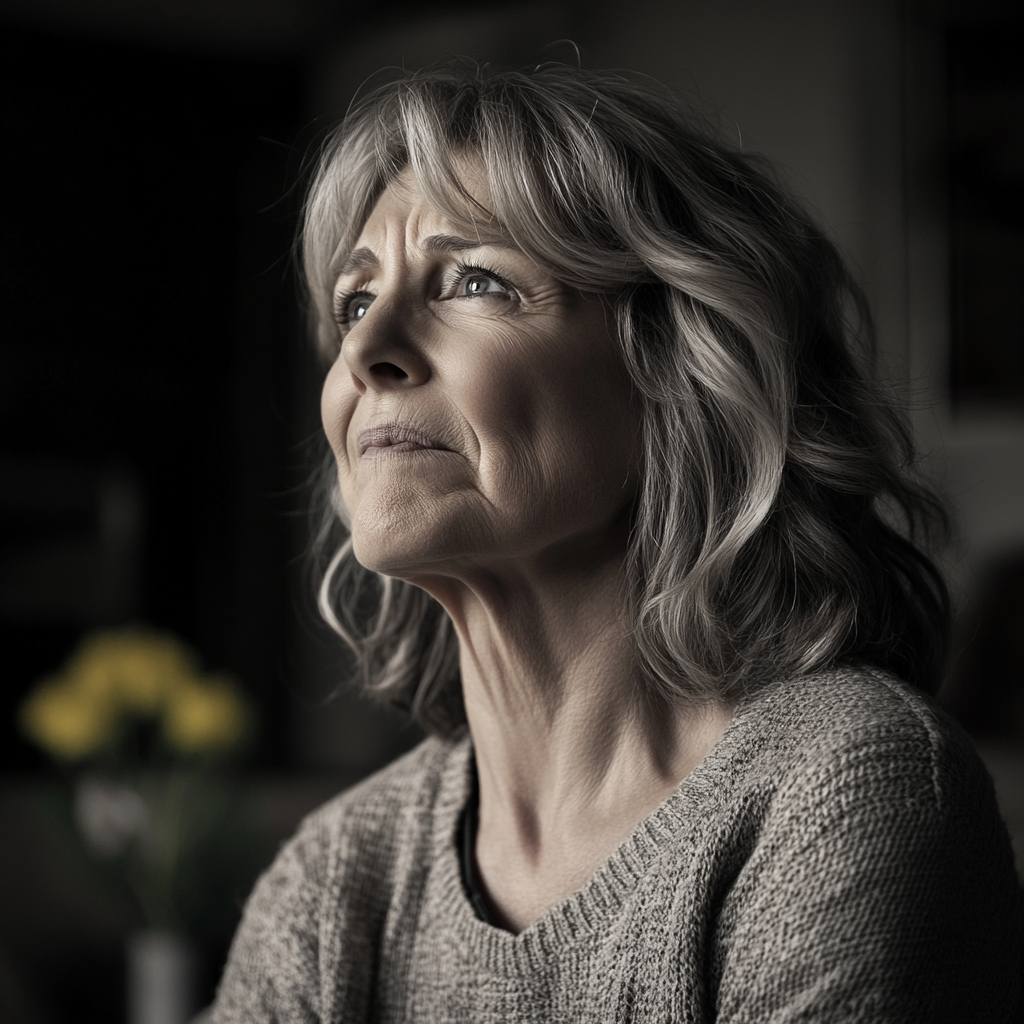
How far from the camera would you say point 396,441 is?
935 mm

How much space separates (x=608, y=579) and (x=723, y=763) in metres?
0.20

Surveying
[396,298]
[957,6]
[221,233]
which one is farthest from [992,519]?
[221,233]

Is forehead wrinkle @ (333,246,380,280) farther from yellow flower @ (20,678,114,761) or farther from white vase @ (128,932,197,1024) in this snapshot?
white vase @ (128,932,197,1024)

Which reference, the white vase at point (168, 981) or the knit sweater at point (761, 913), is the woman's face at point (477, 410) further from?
the white vase at point (168, 981)

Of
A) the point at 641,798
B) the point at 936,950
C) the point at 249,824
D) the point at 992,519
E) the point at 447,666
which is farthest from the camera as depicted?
the point at 992,519

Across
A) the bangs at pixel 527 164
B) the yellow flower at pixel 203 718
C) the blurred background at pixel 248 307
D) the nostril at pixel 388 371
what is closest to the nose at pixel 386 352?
the nostril at pixel 388 371

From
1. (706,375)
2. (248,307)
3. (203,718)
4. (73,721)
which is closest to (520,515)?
(706,375)

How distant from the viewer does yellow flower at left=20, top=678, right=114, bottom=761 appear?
2.14m

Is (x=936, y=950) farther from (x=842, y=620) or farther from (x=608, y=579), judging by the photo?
(x=608, y=579)

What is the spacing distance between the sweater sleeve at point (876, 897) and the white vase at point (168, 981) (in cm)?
156

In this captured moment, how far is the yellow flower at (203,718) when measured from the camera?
7.09 feet

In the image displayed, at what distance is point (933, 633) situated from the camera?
104 cm

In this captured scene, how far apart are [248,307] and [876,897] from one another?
296cm

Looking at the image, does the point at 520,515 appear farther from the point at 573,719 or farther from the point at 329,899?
the point at 329,899
